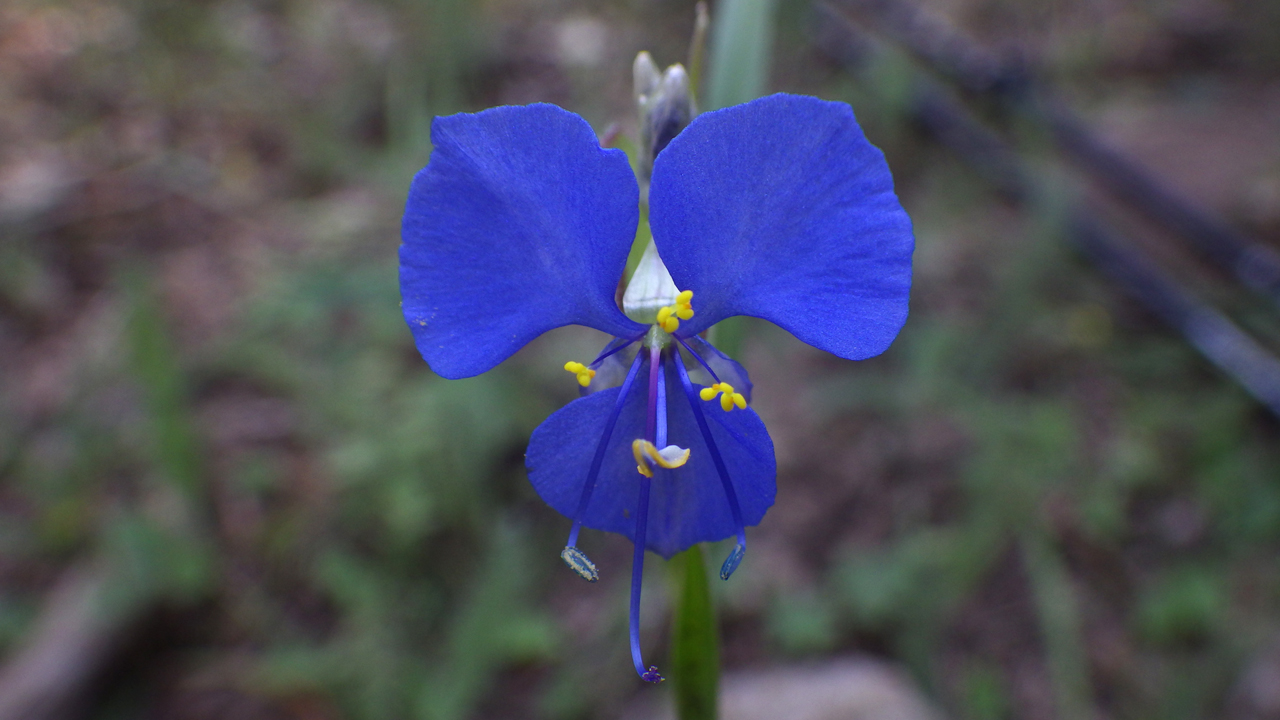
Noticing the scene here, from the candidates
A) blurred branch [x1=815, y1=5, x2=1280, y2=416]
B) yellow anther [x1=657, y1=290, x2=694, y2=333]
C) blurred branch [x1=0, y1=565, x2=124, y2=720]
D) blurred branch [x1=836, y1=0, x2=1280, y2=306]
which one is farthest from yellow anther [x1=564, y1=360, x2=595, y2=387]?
blurred branch [x1=836, y1=0, x2=1280, y2=306]

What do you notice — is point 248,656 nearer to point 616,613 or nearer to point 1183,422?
point 616,613

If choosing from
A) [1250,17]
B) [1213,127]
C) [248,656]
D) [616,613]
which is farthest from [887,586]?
[1250,17]

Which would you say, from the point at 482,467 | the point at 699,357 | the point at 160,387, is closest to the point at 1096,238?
the point at 482,467

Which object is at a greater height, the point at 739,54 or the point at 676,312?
the point at 739,54

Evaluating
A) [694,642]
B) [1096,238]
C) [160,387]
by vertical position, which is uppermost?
[694,642]

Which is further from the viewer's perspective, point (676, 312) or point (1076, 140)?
point (1076, 140)

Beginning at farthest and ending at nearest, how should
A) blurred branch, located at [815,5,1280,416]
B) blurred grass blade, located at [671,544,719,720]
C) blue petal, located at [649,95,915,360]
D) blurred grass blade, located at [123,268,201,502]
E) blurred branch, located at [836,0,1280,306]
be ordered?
blurred branch, located at [836,0,1280,306]
blurred branch, located at [815,5,1280,416]
blurred grass blade, located at [123,268,201,502]
blurred grass blade, located at [671,544,719,720]
blue petal, located at [649,95,915,360]

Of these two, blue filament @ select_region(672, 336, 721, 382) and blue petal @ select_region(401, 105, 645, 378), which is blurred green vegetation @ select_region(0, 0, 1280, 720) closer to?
blue filament @ select_region(672, 336, 721, 382)

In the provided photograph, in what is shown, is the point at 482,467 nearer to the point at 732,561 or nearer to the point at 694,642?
the point at 694,642

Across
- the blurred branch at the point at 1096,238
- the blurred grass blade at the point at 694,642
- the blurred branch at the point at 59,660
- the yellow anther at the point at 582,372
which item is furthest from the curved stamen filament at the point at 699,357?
the blurred branch at the point at 1096,238
